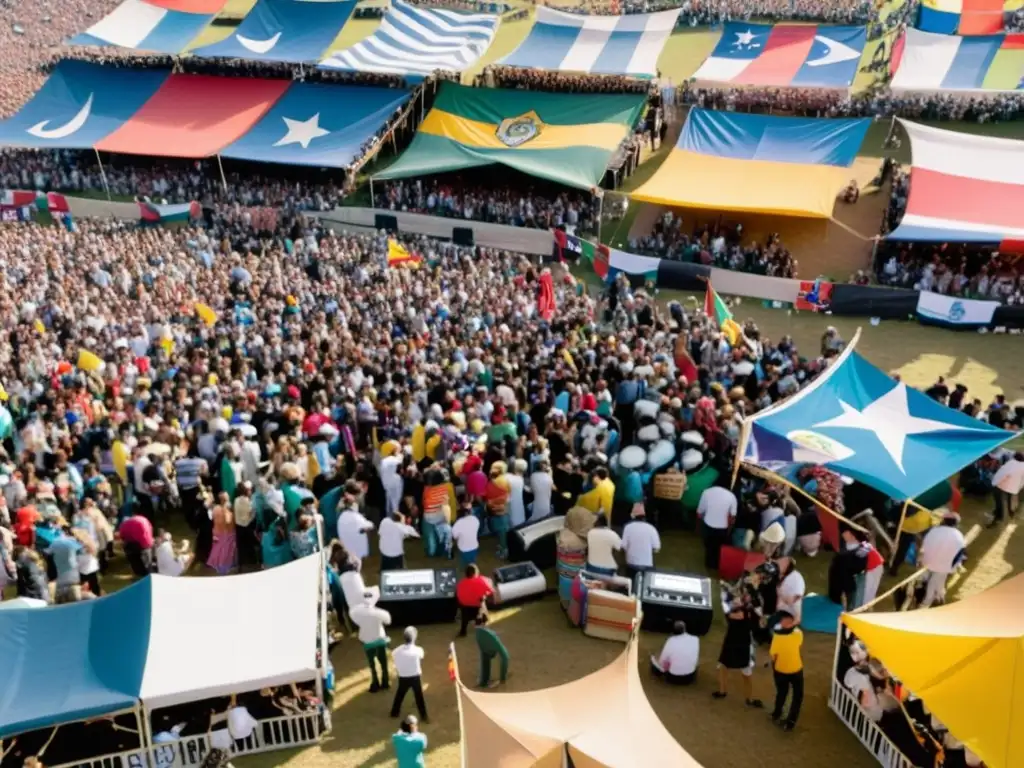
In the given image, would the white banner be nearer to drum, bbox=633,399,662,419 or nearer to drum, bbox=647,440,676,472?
drum, bbox=633,399,662,419

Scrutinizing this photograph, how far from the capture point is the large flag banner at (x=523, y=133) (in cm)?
2247

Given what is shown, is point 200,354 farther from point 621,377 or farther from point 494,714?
point 494,714

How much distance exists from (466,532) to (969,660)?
5.04 meters

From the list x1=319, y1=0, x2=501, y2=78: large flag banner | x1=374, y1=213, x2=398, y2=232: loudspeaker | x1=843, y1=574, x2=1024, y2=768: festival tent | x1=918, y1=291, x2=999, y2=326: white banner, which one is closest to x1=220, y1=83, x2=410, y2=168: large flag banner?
x1=319, y1=0, x2=501, y2=78: large flag banner

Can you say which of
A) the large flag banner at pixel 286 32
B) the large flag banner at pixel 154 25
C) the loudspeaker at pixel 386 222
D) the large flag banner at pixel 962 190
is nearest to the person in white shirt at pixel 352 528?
the large flag banner at pixel 962 190

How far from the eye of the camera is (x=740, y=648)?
30.5 ft

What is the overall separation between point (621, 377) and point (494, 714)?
276 inches

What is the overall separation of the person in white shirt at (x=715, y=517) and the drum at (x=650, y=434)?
35.7 inches

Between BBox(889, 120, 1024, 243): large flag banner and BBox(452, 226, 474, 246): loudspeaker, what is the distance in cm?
884

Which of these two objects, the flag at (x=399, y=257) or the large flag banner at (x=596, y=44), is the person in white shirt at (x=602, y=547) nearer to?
the flag at (x=399, y=257)

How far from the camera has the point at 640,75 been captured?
2509cm

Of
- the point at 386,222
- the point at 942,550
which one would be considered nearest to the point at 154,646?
the point at 942,550

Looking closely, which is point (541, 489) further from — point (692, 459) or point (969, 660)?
point (969, 660)

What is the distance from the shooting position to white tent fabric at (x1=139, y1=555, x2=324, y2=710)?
843 cm
